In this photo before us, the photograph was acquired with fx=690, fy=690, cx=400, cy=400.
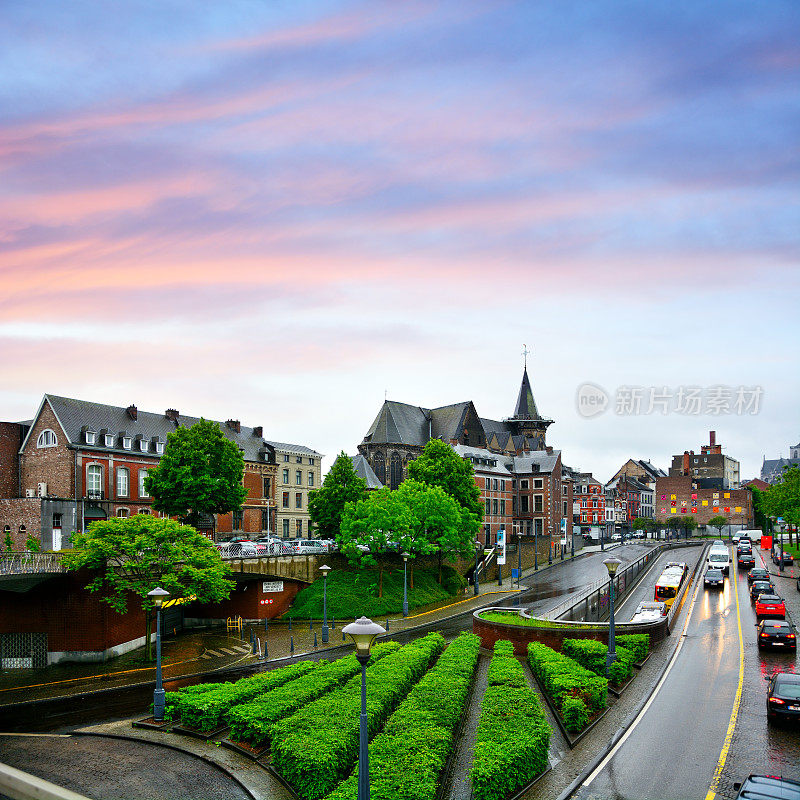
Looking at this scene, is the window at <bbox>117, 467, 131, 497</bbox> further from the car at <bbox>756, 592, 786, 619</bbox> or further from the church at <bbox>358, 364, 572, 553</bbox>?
the car at <bbox>756, 592, 786, 619</bbox>

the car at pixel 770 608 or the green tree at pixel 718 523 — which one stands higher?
the car at pixel 770 608

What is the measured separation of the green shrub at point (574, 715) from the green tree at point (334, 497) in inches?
1786

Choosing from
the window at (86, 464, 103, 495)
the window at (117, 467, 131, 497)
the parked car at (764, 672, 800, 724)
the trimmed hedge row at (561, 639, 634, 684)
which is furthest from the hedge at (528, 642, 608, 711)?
the window at (117, 467, 131, 497)

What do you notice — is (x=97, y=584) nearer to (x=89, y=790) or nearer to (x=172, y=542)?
(x=172, y=542)

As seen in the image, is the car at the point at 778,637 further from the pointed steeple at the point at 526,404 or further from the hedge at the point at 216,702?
the pointed steeple at the point at 526,404

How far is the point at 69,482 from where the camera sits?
65.3 meters

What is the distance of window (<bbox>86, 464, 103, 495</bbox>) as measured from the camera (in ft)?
219

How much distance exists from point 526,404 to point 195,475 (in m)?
91.1

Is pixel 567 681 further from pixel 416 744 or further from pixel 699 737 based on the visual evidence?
pixel 416 744

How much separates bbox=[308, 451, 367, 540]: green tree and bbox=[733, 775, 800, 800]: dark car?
53437 mm

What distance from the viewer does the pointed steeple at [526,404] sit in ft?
454

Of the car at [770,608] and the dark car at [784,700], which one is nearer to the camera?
the dark car at [784,700]

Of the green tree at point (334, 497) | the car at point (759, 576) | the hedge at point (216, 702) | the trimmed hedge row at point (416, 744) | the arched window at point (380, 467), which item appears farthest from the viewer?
the arched window at point (380, 467)

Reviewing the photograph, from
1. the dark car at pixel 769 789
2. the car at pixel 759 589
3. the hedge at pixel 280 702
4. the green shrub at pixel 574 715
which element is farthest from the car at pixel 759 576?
the dark car at pixel 769 789
